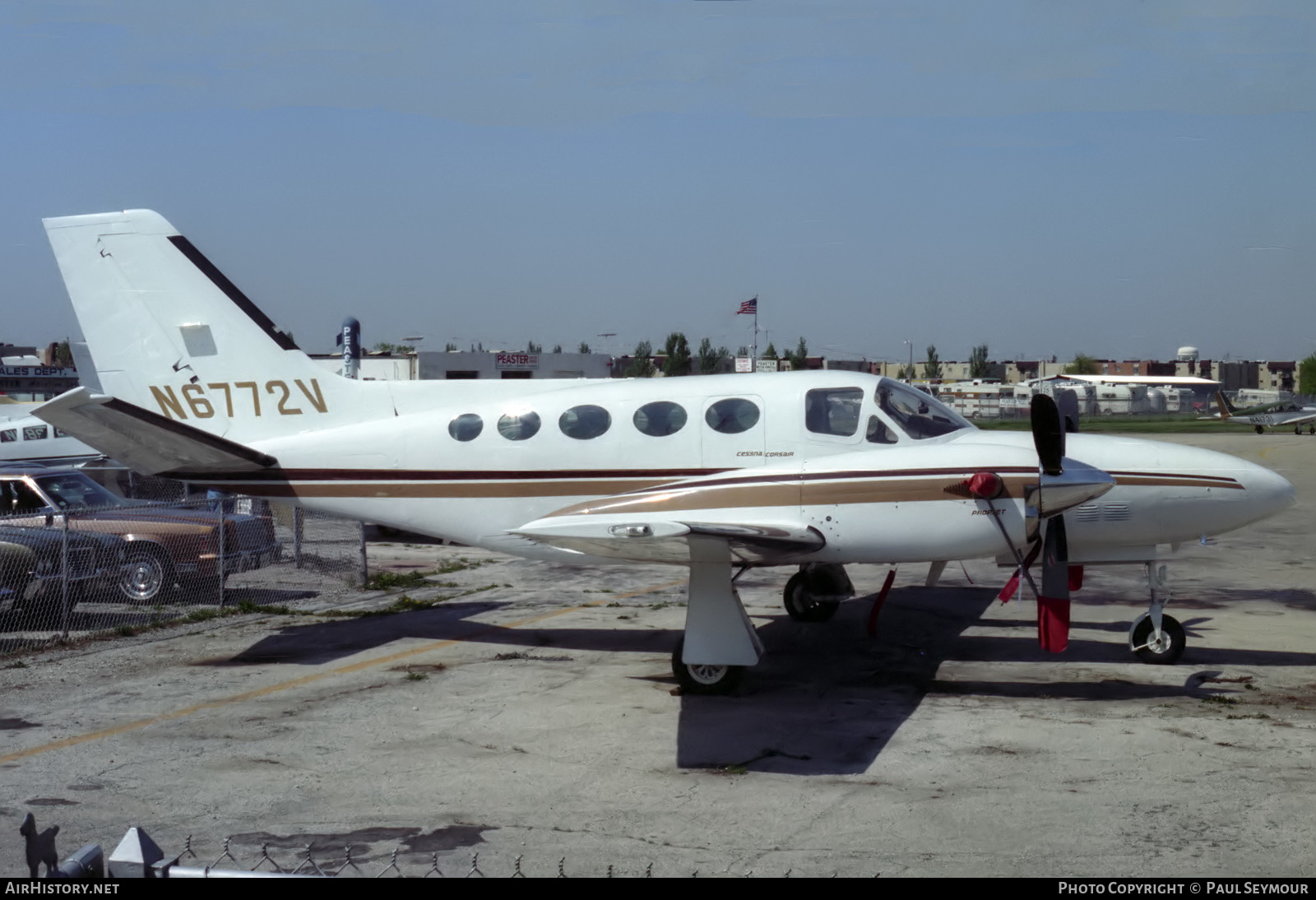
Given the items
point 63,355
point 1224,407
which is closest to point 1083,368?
point 1224,407

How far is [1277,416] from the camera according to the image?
2399 inches

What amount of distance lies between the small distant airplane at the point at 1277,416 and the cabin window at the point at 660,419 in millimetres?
58580

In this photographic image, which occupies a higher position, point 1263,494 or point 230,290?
point 230,290

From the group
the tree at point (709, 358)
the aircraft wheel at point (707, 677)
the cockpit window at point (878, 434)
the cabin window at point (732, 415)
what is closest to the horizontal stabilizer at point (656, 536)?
the aircraft wheel at point (707, 677)

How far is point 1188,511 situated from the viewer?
34.5 feet

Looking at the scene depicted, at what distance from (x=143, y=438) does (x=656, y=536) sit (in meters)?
5.80

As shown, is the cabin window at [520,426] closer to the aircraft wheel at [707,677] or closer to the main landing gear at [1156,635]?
the aircraft wheel at [707,677]

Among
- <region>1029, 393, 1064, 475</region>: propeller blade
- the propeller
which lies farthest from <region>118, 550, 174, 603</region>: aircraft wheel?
<region>1029, 393, 1064, 475</region>: propeller blade

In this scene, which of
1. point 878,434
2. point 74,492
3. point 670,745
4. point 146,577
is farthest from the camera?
point 74,492

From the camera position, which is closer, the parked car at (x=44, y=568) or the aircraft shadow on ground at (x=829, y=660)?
the aircraft shadow on ground at (x=829, y=660)

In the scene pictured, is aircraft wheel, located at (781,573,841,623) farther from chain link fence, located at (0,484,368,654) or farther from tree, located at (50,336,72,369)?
tree, located at (50,336,72,369)

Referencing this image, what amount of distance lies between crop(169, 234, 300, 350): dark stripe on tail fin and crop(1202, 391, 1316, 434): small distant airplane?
60.0m

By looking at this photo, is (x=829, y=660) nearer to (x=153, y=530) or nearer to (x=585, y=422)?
(x=585, y=422)

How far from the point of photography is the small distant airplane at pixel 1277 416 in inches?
2377
